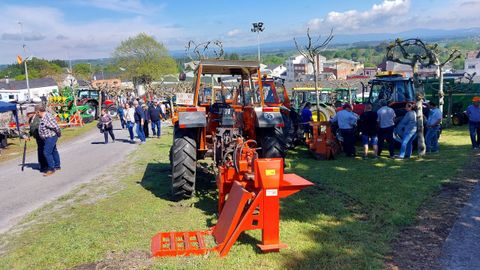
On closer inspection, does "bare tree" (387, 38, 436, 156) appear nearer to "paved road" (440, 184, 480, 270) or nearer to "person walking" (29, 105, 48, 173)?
"paved road" (440, 184, 480, 270)

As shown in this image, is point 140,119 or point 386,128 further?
point 140,119

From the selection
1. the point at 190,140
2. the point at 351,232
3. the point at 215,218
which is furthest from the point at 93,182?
the point at 351,232

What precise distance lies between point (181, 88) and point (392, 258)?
33.0 metres

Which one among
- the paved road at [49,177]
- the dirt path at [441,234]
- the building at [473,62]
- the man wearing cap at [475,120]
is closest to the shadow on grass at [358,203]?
the dirt path at [441,234]

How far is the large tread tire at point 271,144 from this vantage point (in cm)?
679

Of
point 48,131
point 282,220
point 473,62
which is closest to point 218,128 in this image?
point 282,220

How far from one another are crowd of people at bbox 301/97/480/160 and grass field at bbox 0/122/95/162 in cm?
1019

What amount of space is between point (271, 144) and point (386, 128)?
12.7ft

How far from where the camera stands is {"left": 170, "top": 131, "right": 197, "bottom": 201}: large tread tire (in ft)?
21.0

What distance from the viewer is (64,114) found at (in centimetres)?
2253

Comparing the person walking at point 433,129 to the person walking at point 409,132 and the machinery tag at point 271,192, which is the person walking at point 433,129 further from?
the machinery tag at point 271,192

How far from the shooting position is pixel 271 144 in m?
6.83

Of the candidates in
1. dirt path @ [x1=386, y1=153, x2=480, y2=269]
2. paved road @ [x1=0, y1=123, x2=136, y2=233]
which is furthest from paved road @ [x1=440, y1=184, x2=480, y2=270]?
paved road @ [x1=0, y1=123, x2=136, y2=233]

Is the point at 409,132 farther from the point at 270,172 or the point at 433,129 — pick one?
the point at 270,172
